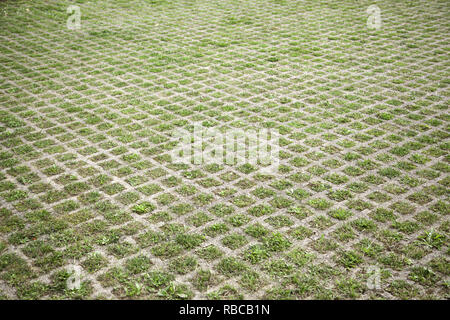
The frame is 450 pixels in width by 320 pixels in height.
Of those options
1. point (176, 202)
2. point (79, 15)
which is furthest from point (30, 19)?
point (176, 202)

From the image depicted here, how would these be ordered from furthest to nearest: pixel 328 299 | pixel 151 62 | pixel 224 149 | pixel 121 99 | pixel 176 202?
1. pixel 151 62
2. pixel 121 99
3. pixel 224 149
4. pixel 176 202
5. pixel 328 299

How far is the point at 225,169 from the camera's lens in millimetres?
5902

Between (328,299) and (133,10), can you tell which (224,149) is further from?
(133,10)

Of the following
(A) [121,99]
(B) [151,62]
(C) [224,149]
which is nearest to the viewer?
(C) [224,149]

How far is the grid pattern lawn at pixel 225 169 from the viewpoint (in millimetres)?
4238

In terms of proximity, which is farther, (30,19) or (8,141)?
(30,19)

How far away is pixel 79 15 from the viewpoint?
1303 cm

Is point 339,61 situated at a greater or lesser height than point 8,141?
greater

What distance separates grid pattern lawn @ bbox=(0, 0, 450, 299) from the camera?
4238mm

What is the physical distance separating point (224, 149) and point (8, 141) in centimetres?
347

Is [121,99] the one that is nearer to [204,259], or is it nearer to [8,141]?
[8,141]

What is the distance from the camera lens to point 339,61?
9.39m

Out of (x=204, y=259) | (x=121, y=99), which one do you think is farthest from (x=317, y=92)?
(x=204, y=259)

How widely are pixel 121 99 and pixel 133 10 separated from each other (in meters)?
6.93
